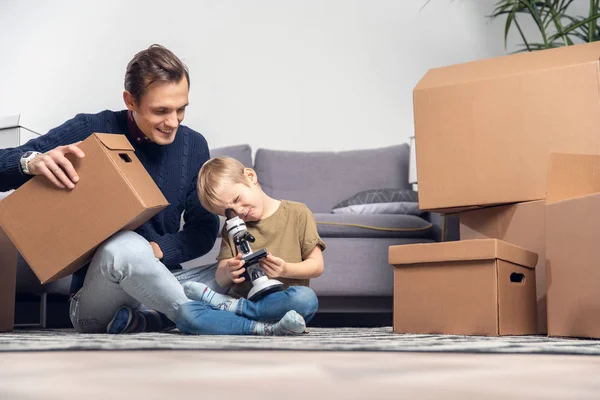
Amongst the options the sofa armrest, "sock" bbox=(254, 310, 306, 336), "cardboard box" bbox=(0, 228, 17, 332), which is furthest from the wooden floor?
the sofa armrest

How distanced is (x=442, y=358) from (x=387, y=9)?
2843mm

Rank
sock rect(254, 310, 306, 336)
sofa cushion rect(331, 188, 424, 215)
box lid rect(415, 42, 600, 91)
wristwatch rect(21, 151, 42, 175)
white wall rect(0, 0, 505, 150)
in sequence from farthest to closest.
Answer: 1. white wall rect(0, 0, 505, 150)
2. sofa cushion rect(331, 188, 424, 215)
3. box lid rect(415, 42, 600, 91)
4. wristwatch rect(21, 151, 42, 175)
5. sock rect(254, 310, 306, 336)

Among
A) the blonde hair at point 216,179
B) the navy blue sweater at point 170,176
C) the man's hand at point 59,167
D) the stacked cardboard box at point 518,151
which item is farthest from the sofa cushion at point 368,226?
the man's hand at point 59,167

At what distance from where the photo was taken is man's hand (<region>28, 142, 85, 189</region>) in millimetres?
1423

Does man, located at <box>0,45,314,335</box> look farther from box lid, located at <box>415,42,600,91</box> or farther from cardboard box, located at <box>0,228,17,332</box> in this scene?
box lid, located at <box>415,42,600,91</box>

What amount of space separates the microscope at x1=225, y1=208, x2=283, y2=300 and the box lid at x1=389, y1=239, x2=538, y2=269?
334 millimetres

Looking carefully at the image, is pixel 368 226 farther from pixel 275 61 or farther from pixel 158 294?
pixel 275 61

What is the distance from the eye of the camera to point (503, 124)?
1701mm

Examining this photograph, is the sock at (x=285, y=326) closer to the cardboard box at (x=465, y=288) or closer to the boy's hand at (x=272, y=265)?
the boy's hand at (x=272, y=265)

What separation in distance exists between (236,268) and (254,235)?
15 centimetres

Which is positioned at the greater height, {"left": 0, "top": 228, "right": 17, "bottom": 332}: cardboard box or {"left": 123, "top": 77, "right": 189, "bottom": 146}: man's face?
{"left": 123, "top": 77, "right": 189, "bottom": 146}: man's face

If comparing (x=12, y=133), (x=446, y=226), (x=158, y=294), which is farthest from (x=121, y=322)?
(x=446, y=226)

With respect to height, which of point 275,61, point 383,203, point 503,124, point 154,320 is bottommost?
point 154,320

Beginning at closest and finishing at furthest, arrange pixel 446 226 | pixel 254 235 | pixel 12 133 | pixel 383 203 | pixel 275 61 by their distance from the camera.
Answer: pixel 254 235 → pixel 12 133 → pixel 446 226 → pixel 383 203 → pixel 275 61
